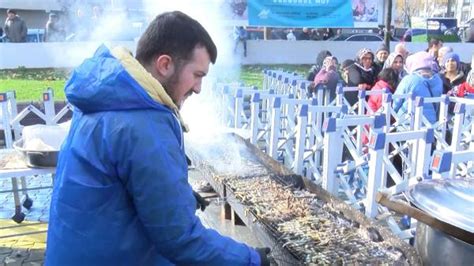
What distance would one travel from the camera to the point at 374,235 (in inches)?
118

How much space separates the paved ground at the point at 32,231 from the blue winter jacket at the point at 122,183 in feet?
8.16

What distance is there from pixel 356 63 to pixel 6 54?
10.6 m

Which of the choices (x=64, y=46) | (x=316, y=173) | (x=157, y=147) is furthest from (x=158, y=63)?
(x=64, y=46)

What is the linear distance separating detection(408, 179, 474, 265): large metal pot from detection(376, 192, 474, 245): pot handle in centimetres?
1

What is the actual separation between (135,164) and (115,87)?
0.23 m

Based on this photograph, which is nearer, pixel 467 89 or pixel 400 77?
pixel 467 89

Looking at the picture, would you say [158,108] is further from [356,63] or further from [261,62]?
[261,62]

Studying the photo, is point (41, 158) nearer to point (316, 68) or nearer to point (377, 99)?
point (377, 99)

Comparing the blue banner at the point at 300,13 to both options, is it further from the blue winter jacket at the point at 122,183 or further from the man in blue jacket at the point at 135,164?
the blue winter jacket at the point at 122,183

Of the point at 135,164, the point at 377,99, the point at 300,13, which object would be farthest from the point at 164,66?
the point at 300,13

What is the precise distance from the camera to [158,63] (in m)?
1.49

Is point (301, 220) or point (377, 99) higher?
point (377, 99)

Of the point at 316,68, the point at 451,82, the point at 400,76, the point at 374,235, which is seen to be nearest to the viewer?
the point at 374,235

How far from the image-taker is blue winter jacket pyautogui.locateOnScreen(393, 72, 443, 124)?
6.03 meters
